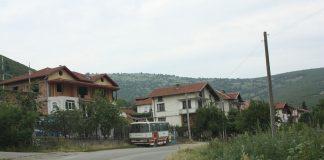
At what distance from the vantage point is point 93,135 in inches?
2322

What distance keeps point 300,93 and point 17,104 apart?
14555cm

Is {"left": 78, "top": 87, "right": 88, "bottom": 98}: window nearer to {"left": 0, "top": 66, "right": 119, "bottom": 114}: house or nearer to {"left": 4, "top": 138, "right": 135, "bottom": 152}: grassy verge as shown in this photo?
{"left": 0, "top": 66, "right": 119, "bottom": 114}: house

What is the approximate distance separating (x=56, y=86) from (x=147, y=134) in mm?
14346

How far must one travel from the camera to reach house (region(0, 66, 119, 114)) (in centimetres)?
6412

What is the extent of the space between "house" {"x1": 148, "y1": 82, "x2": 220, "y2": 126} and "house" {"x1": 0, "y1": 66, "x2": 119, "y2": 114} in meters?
20.7

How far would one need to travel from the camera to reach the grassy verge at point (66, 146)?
44281 millimetres

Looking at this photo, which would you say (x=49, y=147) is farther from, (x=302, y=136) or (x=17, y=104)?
(x=302, y=136)

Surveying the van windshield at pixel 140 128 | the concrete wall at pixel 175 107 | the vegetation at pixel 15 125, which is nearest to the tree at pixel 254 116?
the van windshield at pixel 140 128

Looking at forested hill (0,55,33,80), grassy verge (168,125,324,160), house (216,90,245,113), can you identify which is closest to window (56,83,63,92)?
forested hill (0,55,33,80)

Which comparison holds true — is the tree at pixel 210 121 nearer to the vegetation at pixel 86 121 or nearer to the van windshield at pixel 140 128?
the vegetation at pixel 86 121

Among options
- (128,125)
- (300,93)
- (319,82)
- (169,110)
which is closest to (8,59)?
(169,110)

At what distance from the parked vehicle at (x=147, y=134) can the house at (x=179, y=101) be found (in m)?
26.3

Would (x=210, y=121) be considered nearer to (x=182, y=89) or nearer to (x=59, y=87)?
(x=182, y=89)

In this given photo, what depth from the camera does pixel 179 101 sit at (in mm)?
90250
